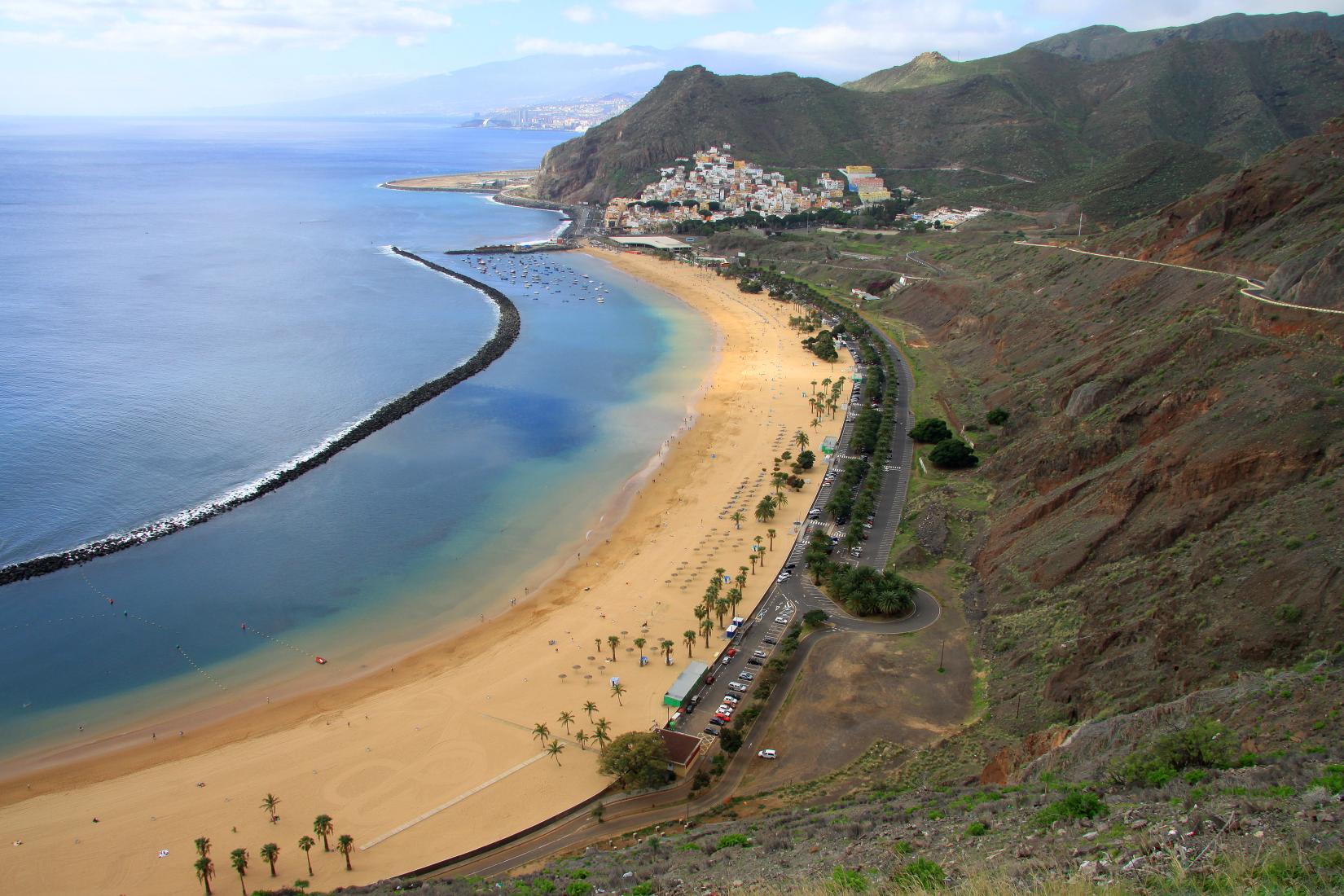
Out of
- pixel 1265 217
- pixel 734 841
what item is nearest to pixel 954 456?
pixel 1265 217

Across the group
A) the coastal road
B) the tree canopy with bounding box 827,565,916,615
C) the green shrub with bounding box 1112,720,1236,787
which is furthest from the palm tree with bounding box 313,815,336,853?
the green shrub with bounding box 1112,720,1236,787

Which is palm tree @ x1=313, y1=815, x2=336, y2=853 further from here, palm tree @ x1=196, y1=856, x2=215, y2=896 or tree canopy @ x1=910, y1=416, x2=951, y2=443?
tree canopy @ x1=910, y1=416, x2=951, y2=443

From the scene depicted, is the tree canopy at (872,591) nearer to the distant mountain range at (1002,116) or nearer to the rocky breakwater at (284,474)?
the rocky breakwater at (284,474)

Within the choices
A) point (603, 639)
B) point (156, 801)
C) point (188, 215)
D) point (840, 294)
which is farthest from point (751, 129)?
point (156, 801)

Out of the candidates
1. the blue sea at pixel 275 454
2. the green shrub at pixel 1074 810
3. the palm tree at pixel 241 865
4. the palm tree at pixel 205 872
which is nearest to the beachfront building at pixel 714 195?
the blue sea at pixel 275 454

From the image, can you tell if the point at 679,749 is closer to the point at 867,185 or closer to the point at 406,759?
the point at 406,759

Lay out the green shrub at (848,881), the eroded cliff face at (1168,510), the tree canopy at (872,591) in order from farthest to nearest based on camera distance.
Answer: the tree canopy at (872,591)
the eroded cliff face at (1168,510)
the green shrub at (848,881)
